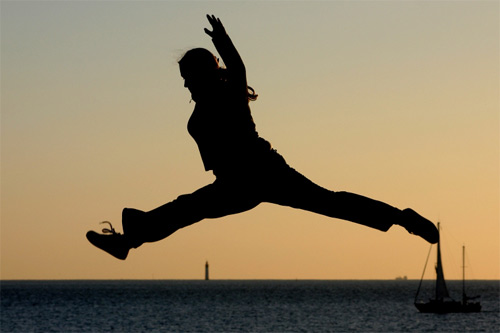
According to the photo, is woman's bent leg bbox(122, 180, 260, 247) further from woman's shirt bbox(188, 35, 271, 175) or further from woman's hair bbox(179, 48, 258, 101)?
woman's hair bbox(179, 48, 258, 101)

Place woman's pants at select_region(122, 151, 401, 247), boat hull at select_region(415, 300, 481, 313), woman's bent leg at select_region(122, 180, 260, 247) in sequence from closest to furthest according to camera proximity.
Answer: woman's pants at select_region(122, 151, 401, 247) < woman's bent leg at select_region(122, 180, 260, 247) < boat hull at select_region(415, 300, 481, 313)

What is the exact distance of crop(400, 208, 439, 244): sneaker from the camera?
10188 millimetres

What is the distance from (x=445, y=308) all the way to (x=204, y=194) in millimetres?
134635

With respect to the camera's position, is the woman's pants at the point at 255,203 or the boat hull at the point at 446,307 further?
the boat hull at the point at 446,307

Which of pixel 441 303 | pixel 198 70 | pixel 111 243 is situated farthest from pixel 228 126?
pixel 441 303

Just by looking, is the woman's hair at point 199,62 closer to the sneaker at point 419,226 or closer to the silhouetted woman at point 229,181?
the silhouetted woman at point 229,181

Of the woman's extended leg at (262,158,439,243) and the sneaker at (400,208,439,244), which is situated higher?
the woman's extended leg at (262,158,439,243)

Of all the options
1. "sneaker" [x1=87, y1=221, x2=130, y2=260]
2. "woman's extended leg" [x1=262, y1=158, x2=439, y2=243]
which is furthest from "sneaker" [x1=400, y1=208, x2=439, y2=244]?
"sneaker" [x1=87, y1=221, x2=130, y2=260]

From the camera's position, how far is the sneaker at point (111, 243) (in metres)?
10.4

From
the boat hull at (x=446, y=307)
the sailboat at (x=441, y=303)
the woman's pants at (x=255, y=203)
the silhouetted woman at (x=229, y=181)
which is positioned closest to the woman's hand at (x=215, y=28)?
the silhouetted woman at (x=229, y=181)

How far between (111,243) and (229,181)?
4.09 feet

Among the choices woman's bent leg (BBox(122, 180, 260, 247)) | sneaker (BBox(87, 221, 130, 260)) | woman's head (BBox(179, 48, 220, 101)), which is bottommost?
sneaker (BBox(87, 221, 130, 260))

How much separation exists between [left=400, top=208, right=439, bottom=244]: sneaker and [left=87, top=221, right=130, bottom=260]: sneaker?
2432 millimetres

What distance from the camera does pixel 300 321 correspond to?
463 ft
